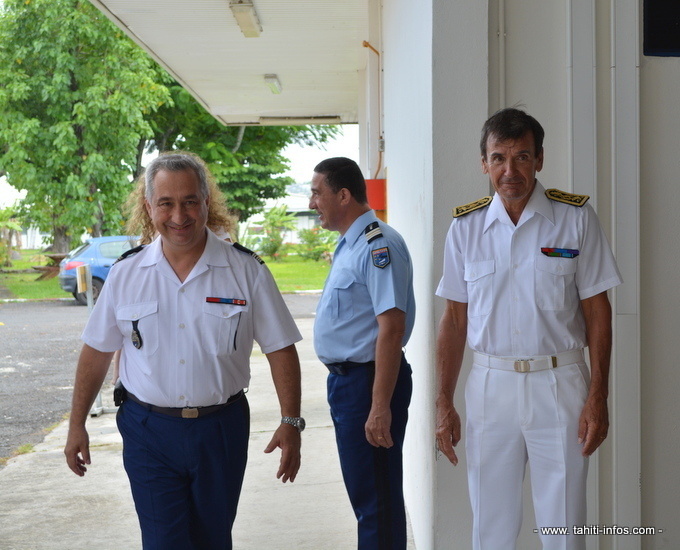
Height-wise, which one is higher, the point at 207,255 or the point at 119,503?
the point at 207,255

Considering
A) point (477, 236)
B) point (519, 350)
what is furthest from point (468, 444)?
point (477, 236)

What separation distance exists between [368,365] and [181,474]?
85 cm

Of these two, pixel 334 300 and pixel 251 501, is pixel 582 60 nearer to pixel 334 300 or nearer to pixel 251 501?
pixel 334 300

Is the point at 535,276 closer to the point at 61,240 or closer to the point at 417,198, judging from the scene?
the point at 417,198

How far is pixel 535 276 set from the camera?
2.61 meters

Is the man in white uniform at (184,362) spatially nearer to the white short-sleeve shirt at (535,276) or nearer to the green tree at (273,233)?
the white short-sleeve shirt at (535,276)

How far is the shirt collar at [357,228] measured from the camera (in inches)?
130

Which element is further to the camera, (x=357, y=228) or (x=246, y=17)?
(x=246, y=17)

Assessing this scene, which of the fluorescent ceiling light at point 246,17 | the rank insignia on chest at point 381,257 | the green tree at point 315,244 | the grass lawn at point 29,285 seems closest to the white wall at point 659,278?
the rank insignia on chest at point 381,257

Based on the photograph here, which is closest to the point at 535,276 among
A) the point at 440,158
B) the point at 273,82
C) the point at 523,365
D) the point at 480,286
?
the point at 480,286

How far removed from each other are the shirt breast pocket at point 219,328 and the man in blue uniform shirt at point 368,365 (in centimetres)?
60

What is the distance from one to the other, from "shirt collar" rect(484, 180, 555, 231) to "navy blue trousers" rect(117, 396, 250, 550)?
1098mm

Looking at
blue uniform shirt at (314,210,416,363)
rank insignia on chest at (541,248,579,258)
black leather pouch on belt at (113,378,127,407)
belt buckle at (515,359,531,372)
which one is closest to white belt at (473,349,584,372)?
belt buckle at (515,359,531,372)

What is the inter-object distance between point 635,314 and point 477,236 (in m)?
0.91
